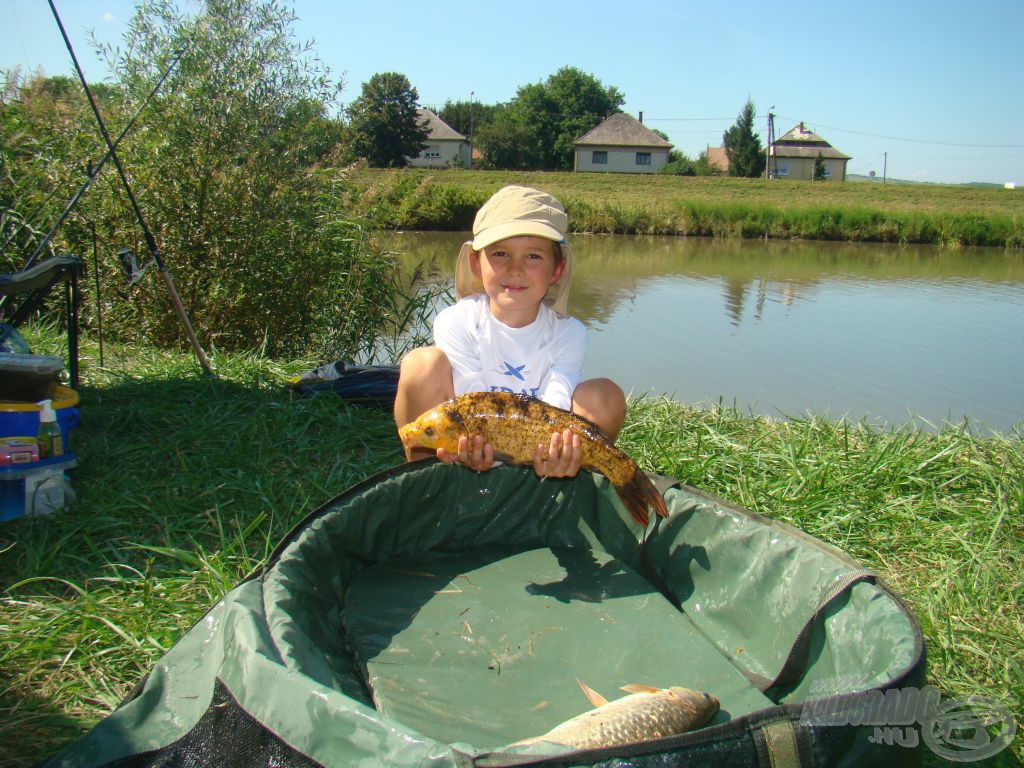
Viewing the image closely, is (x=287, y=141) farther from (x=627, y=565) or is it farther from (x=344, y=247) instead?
A: (x=627, y=565)

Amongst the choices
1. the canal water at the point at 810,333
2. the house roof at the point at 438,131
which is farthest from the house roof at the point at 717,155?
the canal water at the point at 810,333

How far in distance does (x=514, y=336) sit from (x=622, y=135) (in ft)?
182

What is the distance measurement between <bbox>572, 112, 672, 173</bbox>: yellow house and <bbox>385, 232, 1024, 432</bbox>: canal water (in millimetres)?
38369

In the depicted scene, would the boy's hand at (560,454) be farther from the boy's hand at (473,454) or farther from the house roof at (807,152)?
the house roof at (807,152)

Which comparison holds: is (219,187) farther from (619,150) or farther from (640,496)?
(619,150)

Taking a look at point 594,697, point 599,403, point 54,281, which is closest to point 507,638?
point 594,697

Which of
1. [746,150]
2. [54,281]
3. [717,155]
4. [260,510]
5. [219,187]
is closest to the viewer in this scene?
[260,510]

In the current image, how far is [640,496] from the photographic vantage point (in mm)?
2182

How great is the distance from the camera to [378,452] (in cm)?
330

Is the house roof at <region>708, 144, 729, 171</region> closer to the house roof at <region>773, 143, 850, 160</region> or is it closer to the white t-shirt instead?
the house roof at <region>773, 143, 850, 160</region>

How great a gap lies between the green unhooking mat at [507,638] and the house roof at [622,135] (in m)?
54.2

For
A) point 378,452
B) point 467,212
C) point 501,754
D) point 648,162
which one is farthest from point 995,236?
point 648,162

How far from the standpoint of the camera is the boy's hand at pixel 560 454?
6.92 ft

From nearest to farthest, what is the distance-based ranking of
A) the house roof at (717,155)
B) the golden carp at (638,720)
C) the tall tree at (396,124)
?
the golden carp at (638,720)
the tall tree at (396,124)
the house roof at (717,155)
